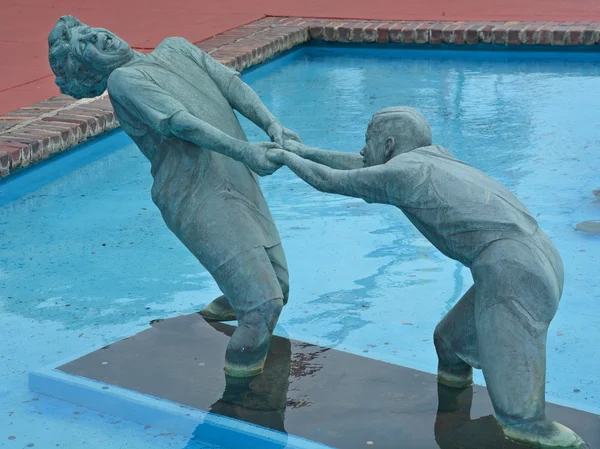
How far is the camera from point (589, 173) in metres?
7.59

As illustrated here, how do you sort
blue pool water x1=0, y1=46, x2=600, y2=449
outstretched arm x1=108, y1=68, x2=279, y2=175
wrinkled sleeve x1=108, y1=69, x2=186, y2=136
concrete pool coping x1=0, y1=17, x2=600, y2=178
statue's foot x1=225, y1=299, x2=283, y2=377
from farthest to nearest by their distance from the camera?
concrete pool coping x1=0, y1=17, x2=600, y2=178, blue pool water x1=0, y1=46, x2=600, y2=449, statue's foot x1=225, y1=299, x2=283, y2=377, wrinkled sleeve x1=108, y1=69, x2=186, y2=136, outstretched arm x1=108, y1=68, x2=279, y2=175

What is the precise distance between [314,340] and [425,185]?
5.85 feet

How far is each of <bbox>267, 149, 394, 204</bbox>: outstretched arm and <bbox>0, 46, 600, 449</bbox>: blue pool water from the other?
1183mm

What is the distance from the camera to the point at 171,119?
4.00 metres

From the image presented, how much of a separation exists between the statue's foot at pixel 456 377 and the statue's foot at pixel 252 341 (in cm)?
69

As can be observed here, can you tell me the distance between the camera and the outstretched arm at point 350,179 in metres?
3.49

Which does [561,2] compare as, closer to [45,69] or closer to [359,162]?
[45,69]

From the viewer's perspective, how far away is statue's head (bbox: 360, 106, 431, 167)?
362cm

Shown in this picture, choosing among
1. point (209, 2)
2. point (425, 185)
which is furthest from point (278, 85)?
point (425, 185)

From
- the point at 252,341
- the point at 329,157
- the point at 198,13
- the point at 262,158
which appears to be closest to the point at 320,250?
the point at 252,341

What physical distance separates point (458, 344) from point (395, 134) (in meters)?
0.84

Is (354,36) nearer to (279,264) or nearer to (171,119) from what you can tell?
(279,264)

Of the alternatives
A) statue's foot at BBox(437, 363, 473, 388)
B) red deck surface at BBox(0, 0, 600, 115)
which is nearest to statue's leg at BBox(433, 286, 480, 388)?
statue's foot at BBox(437, 363, 473, 388)

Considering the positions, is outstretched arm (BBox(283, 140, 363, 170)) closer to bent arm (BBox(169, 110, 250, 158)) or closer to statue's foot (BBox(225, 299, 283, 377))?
bent arm (BBox(169, 110, 250, 158))
